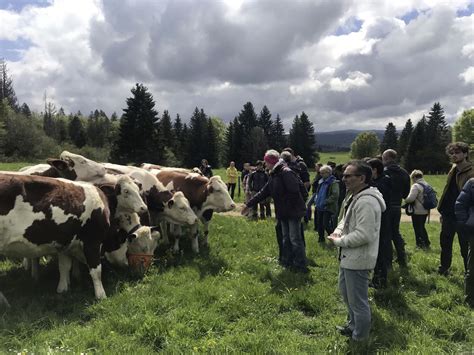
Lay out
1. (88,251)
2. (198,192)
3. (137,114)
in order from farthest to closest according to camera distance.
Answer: (137,114)
(198,192)
(88,251)

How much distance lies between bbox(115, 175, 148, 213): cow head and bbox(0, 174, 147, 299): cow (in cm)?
55

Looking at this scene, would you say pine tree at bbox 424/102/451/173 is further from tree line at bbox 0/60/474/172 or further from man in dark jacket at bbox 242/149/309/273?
man in dark jacket at bbox 242/149/309/273

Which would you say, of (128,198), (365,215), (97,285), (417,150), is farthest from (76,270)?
(417,150)

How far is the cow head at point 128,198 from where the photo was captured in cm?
816

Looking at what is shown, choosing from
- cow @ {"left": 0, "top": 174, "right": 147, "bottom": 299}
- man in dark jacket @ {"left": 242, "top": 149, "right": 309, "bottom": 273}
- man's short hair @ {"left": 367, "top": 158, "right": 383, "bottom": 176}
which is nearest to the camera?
cow @ {"left": 0, "top": 174, "right": 147, "bottom": 299}

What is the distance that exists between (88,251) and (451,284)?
270 inches

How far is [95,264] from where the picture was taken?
706 centimetres

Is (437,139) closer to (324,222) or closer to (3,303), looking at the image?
(324,222)

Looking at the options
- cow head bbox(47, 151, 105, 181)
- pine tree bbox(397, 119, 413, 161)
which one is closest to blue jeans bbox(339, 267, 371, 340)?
cow head bbox(47, 151, 105, 181)

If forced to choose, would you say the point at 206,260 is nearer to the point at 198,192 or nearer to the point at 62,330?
the point at 198,192

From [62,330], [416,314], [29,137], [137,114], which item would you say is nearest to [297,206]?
[416,314]

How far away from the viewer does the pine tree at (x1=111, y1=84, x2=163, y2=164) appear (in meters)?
51.6

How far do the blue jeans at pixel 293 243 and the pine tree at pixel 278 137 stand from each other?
237 ft

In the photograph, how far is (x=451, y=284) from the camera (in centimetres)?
763
